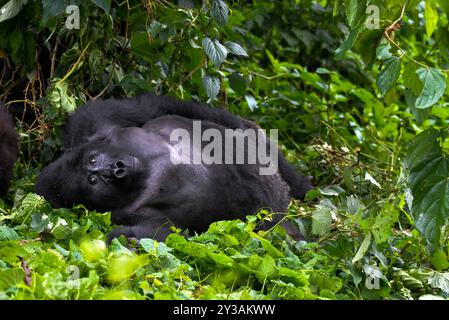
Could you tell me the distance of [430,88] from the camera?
2955 millimetres

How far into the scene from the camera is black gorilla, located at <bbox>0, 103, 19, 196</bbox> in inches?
147

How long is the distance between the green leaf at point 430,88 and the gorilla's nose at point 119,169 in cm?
123

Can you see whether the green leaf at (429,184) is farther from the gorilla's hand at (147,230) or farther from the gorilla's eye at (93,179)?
the gorilla's eye at (93,179)

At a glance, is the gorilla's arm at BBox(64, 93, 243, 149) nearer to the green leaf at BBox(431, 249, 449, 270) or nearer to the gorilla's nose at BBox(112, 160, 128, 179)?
the gorilla's nose at BBox(112, 160, 128, 179)

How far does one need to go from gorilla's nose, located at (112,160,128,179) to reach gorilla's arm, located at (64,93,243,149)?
0.82 feet

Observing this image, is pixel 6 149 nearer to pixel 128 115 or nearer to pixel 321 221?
pixel 128 115

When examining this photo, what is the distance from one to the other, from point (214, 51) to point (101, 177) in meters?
0.82

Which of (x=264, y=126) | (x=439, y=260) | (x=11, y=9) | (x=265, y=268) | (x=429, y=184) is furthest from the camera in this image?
(x=264, y=126)

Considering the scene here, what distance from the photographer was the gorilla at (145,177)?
11.5 ft

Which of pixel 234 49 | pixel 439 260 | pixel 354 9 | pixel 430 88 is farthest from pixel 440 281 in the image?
pixel 234 49

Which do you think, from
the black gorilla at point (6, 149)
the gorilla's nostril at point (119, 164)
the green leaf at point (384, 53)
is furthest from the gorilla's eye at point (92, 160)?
the green leaf at point (384, 53)

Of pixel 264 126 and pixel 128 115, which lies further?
pixel 264 126

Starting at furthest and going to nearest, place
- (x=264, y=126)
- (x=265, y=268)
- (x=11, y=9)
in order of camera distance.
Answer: (x=264, y=126) → (x=11, y=9) → (x=265, y=268)
